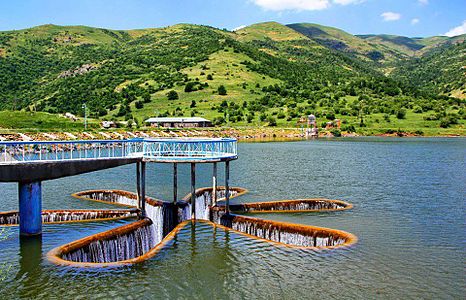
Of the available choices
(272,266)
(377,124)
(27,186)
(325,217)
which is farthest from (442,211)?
(377,124)

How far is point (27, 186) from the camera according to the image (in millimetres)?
31609

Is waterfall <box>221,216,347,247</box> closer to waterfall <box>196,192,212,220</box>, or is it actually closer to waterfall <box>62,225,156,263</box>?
waterfall <box>196,192,212,220</box>

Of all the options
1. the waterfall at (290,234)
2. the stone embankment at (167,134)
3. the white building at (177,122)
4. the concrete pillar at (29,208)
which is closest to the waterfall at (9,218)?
the concrete pillar at (29,208)

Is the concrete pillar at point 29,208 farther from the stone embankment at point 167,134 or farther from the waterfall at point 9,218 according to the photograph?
the stone embankment at point 167,134

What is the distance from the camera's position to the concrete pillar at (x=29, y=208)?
104 feet

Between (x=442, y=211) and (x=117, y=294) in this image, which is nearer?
(x=117, y=294)

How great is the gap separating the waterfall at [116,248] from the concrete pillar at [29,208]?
6501mm

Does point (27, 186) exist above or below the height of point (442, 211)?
above

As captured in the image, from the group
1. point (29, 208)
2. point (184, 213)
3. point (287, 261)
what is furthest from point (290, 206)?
point (29, 208)

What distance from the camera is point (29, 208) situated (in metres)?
31.9

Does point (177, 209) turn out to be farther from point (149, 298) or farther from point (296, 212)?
point (149, 298)

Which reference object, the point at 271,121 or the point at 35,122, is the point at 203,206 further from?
the point at 271,121

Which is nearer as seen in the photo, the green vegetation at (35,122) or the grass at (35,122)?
the grass at (35,122)

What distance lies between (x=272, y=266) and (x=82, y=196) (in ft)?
99.0
